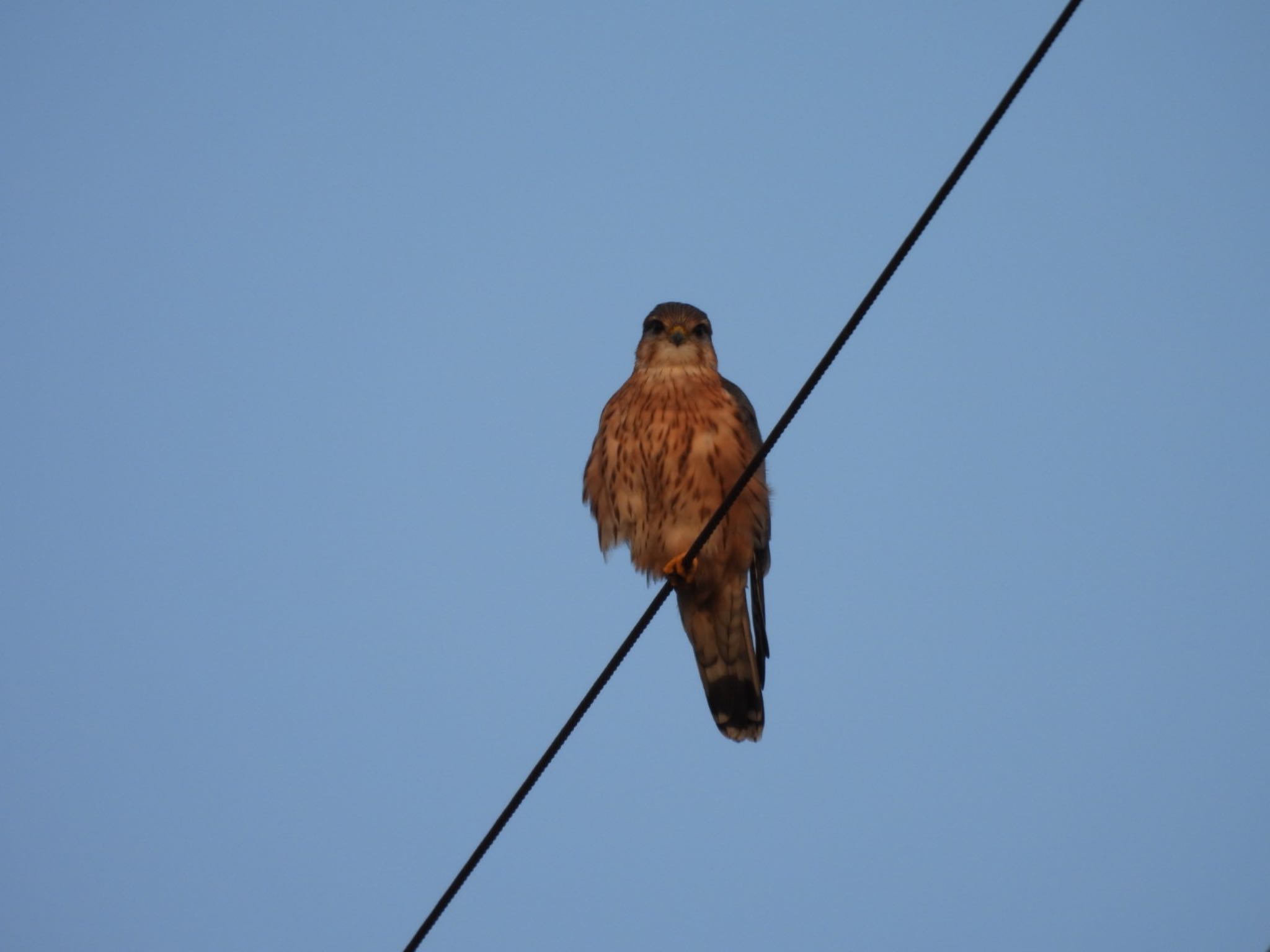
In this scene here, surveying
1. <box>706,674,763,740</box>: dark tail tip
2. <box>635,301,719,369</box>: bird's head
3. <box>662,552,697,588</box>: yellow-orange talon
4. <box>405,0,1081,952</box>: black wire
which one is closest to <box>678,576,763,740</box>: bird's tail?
<box>706,674,763,740</box>: dark tail tip

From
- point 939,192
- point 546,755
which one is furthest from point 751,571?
point 939,192

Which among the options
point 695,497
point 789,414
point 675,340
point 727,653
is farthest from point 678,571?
point 789,414

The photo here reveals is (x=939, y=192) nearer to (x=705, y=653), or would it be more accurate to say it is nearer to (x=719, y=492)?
(x=719, y=492)

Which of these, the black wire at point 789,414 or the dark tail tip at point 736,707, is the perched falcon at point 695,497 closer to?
the dark tail tip at point 736,707

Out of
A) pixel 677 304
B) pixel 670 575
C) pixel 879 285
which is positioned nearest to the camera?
pixel 879 285

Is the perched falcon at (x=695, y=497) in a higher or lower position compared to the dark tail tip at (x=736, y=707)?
higher

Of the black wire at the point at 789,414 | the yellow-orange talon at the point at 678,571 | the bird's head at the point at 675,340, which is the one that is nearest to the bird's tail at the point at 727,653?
the yellow-orange talon at the point at 678,571
